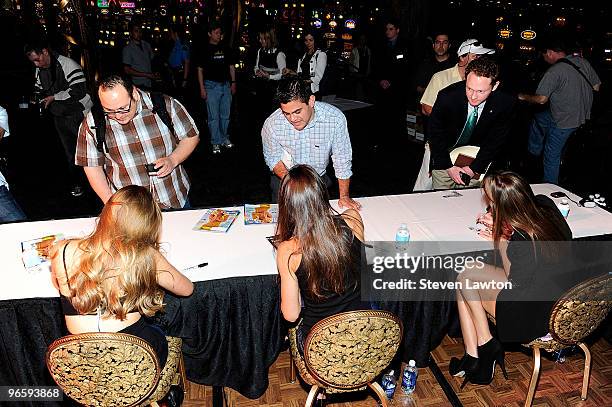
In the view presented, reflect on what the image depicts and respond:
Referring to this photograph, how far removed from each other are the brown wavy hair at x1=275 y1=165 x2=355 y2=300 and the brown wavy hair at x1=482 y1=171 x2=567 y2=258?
2.55 ft

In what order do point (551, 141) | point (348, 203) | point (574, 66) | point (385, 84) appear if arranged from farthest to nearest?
point (385, 84) < point (551, 141) < point (574, 66) < point (348, 203)

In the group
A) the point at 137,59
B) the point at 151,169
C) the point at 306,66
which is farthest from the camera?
the point at 137,59

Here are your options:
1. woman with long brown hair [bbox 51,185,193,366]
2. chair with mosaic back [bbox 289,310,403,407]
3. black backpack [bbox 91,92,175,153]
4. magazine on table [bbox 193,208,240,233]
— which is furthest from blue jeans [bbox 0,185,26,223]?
chair with mosaic back [bbox 289,310,403,407]

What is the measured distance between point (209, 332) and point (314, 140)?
1.39 metres

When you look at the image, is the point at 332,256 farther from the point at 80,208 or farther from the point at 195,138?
the point at 80,208

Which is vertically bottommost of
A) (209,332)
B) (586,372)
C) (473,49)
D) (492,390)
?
(492,390)

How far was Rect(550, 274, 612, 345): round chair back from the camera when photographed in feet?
6.56

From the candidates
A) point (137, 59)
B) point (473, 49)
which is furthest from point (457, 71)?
point (137, 59)

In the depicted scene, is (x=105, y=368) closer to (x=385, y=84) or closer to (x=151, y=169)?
(x=151, y=169)

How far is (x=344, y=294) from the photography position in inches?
80.0

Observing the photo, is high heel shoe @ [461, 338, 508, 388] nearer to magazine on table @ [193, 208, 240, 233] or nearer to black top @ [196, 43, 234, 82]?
magazine on table @ [193, 208, 240, 233]

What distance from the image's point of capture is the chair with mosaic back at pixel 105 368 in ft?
5.50

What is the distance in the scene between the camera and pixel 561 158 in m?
5.16

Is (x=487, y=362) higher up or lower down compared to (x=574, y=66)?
lower down
